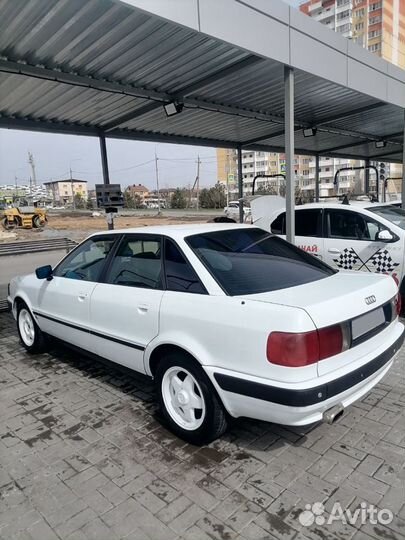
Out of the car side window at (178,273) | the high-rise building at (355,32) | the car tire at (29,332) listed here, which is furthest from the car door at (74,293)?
the high-rise building at (355,32)

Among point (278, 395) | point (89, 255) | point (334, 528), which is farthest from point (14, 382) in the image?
point (334, 528)

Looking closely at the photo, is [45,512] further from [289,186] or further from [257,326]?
[289,186]

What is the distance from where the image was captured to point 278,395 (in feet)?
7.75

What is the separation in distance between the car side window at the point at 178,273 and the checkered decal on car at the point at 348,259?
3969 millimetres

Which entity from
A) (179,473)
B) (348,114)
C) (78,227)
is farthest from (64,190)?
(179,473)

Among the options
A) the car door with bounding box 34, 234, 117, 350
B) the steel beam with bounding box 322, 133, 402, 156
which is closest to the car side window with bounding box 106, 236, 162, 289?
the car door with bounding box 34, 234, 117, 350

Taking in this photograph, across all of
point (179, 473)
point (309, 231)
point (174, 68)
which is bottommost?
point (179, 473)

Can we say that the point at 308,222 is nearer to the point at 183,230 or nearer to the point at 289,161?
the point at 289,161

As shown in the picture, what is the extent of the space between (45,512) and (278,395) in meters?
1.52

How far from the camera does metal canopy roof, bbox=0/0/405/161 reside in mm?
4363

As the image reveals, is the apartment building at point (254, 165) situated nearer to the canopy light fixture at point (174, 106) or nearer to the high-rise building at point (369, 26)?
the high-rise building at point (369, 26)

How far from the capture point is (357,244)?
244 inches

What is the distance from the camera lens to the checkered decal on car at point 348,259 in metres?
6.23

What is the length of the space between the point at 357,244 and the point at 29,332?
4.85 meters
